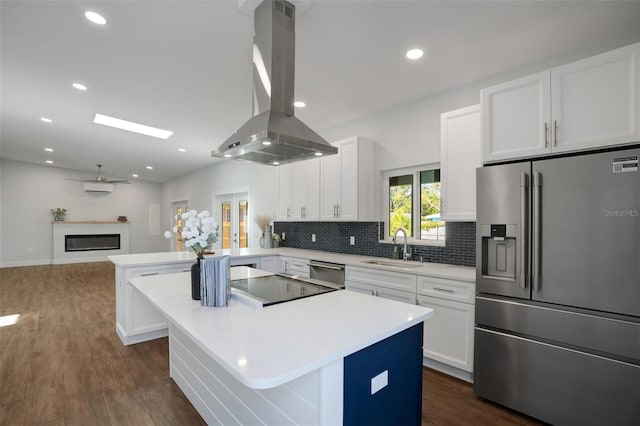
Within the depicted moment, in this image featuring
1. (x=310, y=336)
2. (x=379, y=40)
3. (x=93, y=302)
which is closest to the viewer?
(x=310, y=336)

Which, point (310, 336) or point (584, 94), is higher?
point (584, 94)

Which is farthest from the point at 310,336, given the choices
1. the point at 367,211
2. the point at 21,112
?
the point at 21,112

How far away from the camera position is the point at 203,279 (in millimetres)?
1672

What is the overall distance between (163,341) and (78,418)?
4.40 ft

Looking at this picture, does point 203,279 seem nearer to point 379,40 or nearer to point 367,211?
point 379,40

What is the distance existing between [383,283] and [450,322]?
2.19 feet

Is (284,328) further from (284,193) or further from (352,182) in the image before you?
(284,193)

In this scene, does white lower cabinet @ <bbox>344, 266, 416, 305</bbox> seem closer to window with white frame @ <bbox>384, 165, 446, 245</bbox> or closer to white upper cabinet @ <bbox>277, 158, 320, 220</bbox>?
window with white frame @ <bbox>384, 165, 446, 245</bbox>

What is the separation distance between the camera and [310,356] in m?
1.04

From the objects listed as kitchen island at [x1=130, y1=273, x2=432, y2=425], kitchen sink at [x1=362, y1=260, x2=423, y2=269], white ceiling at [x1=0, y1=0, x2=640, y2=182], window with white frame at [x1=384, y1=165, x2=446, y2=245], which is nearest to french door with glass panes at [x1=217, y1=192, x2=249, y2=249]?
white ceiling at [x1=0, y1=0, x2=640, y2=182]

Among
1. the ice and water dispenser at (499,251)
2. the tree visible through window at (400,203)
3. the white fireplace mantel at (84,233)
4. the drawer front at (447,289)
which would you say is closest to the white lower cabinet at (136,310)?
the tree visible through window at (400,203)

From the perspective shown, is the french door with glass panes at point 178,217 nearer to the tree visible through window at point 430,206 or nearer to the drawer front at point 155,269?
the drawer front at point 155,269

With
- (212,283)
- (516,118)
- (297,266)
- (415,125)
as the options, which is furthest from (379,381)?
(415,125)

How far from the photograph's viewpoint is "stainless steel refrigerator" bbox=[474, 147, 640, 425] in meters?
1.72
